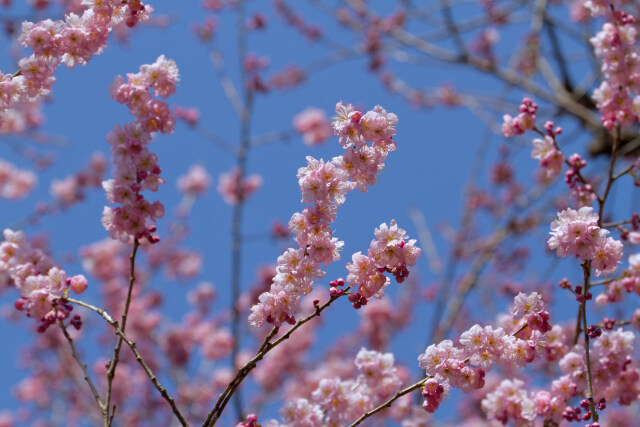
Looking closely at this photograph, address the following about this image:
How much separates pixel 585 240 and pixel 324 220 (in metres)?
1.01

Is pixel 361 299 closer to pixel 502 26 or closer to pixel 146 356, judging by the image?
pixel 502 26

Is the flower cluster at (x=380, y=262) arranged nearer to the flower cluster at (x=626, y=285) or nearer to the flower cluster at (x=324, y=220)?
the flower cluster at (x=324, y=220)

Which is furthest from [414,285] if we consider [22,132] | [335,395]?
[335,395]

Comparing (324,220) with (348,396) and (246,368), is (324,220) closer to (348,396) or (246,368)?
(246,368)

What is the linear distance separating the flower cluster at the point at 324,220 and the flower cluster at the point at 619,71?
158 cm

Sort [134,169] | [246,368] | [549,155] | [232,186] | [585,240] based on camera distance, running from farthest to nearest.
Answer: [232,186] → [549,155] → [134,169] → [585,240] → [246,368]

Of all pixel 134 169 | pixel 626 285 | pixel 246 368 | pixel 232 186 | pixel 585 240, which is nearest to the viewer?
pixel 246 368

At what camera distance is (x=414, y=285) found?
10.1 m

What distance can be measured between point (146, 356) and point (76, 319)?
682cm

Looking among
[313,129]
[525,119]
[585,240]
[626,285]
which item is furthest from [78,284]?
[313,129]

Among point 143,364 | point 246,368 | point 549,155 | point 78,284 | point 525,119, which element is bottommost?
point 246,368

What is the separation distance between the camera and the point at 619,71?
128 inches

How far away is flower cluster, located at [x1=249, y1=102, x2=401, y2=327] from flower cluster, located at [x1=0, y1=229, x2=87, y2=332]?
905mm

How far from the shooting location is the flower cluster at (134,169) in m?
2.64
